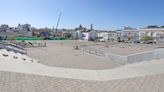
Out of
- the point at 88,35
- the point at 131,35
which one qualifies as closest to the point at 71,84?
the point at 131,35

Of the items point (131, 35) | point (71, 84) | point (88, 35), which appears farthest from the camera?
point (88, 35)

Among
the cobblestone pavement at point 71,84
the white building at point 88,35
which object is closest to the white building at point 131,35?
the white building at point 88,35

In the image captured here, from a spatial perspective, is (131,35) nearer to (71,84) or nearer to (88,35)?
(88,35)

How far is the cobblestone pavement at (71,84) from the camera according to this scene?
538 centimetres

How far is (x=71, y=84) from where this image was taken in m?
6.03

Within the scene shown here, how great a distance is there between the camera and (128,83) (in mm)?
6055

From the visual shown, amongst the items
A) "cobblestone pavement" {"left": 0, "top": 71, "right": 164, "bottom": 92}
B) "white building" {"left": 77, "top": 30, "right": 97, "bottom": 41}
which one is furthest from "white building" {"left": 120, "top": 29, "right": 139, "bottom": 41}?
"cobblestone pavement" {"left": 0, "top": 71, "right": 164, "bottom": 92}

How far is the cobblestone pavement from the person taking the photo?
538cm

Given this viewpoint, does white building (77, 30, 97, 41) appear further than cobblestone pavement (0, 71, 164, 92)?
Yes

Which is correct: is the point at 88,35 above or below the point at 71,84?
above

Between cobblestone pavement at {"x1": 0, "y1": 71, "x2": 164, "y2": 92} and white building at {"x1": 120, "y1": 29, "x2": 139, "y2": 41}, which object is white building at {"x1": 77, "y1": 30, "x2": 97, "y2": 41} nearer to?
white building at {"x1": 120, "y1": 29, "x2": 139, "y2": 41}

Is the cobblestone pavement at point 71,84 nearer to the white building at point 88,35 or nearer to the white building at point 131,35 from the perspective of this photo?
the white building at point 131,35

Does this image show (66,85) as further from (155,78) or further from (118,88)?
(155,78)

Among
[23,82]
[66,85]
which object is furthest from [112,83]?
[23,82]
